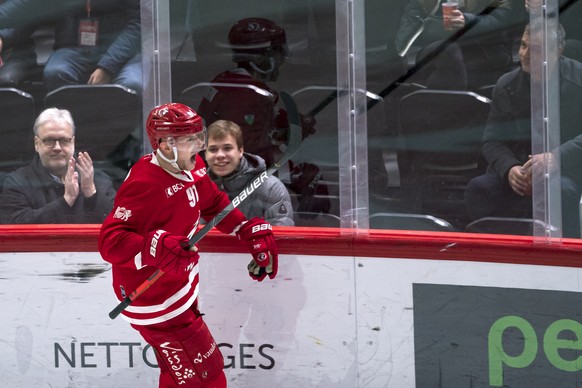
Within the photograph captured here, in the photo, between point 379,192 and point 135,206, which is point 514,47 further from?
point 135,206

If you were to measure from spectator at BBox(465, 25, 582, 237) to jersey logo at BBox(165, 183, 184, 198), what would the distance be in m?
1.08

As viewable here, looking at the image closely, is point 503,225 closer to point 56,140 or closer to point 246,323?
point 246,323

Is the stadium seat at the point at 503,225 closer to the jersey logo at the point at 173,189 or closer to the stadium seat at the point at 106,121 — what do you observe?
the jersey logo at the point at 173,189

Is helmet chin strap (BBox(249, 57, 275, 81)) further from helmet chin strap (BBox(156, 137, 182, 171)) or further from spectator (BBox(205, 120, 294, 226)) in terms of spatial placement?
helmet chin strap (BBox(156, 137, 182, 171))

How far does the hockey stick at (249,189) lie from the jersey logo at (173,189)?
0.16 meters

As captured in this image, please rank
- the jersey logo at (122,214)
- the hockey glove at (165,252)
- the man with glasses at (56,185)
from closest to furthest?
the hockey glove at (165,252) → the jersey logo at (122,214) → the man with glasses at (56,185)

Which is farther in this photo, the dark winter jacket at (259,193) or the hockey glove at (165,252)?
the dark winter jacket at (259,193)

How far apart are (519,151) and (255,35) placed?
1074mm

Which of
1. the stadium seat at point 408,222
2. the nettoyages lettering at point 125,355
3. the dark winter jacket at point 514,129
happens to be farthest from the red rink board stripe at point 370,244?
the nettoyages lettering at point 125,355

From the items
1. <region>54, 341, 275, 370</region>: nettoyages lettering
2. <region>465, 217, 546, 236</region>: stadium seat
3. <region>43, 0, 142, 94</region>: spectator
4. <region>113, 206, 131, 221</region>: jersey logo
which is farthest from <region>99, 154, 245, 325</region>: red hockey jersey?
<region>465, 217, 546, 236</region>: stadium seat

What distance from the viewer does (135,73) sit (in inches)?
194

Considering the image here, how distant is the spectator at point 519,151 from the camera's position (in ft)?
15.5

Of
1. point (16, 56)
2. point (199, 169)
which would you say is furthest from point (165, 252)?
point (16, 56)

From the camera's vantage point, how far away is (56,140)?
16.3 ft
